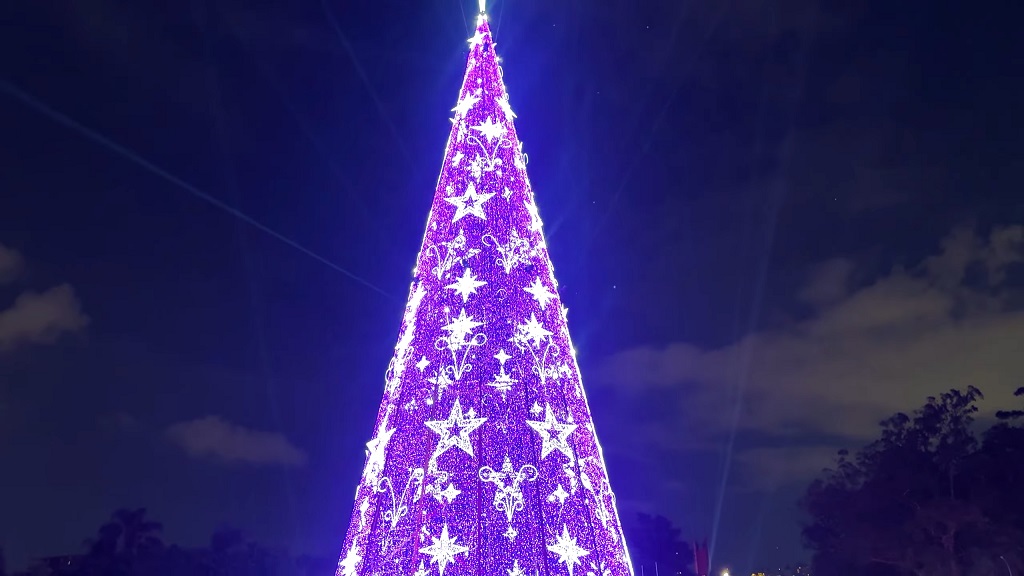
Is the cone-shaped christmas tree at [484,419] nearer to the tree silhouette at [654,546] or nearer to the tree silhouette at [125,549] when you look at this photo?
the tree silhouette at [125,549]

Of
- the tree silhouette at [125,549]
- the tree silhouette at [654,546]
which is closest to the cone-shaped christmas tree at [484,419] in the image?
the tree silhouette at [125,549]

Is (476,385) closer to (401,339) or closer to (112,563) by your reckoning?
(401,339)

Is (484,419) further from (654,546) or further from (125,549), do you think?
(654,546)

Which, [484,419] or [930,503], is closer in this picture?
[484,419]

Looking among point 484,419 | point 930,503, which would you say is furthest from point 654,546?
point 484,419

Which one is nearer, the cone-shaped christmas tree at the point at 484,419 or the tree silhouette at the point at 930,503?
the cone-shaped christmas tree at the point at 484,419

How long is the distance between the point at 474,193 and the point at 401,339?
1.73m

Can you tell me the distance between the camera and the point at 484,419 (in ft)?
29.0

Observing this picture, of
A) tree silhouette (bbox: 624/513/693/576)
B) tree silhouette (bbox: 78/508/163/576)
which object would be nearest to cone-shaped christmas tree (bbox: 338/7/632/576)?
tree silhouette (bbox: 78/508/163/576)

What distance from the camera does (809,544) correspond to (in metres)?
32.9

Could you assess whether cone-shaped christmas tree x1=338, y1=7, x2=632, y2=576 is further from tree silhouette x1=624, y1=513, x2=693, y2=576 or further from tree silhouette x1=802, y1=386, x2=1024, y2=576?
tree silhouette x1=624, y1=513, x2=693, y2=576

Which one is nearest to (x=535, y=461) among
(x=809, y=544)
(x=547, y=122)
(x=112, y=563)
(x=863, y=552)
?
(x=547, y=122)

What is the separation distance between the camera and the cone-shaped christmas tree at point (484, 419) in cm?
868

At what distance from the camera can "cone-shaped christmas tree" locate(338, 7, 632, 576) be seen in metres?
8.68
